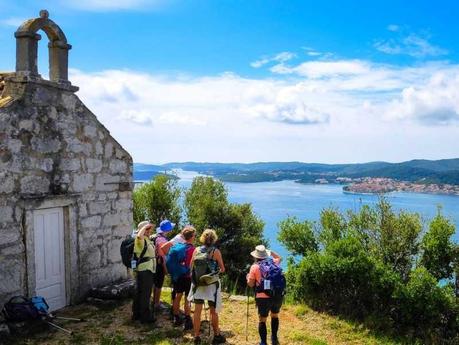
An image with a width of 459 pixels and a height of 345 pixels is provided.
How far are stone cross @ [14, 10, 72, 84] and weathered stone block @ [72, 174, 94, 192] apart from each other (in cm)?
197

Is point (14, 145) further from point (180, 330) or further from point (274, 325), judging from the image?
point (274, 325)

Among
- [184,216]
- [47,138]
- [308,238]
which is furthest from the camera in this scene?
[184,216]

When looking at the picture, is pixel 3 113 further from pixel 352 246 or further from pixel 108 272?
pixel 352 246

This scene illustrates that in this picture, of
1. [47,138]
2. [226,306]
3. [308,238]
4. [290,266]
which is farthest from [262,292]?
[308,238]

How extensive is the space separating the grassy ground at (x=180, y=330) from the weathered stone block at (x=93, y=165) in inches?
113

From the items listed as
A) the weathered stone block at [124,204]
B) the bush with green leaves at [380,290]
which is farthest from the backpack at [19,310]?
the bush with green leaves at [380,290]

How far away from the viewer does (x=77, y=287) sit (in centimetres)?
986

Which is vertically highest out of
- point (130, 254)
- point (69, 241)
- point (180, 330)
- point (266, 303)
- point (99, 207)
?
point (99, 207)

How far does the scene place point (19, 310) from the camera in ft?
26.1

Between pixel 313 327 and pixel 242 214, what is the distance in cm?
1451

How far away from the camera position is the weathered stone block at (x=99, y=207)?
33.3ft

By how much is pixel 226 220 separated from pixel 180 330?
14.9 metres

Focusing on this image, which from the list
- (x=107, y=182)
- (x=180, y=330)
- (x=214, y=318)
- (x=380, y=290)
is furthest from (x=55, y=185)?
(x=380, y=290)

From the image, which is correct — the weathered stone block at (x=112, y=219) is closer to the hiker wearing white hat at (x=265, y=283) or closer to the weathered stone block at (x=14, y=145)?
the weathered stone block at (x=14, y=145)
